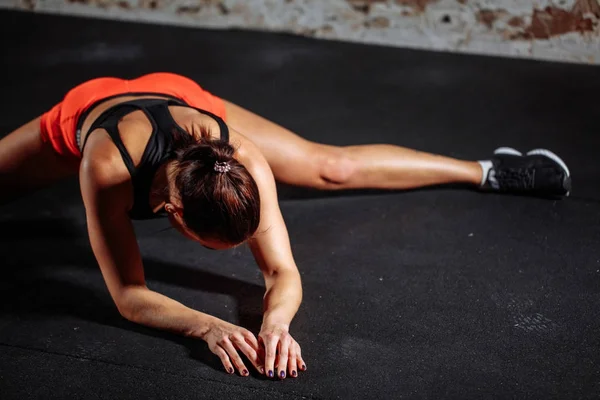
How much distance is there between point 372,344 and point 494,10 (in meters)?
2.60

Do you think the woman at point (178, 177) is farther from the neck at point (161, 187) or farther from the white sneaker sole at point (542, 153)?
the white sneaker sole at point (542, 153)

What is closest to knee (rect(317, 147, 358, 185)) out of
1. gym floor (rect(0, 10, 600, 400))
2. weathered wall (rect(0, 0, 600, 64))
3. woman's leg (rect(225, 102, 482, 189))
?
woman's leg (rect(225, 102, 482, 189))

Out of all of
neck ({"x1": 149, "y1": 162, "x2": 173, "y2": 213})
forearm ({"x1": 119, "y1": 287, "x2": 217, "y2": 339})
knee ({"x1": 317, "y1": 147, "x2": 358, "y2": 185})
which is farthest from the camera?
knee ({"x1": 317, "y1": 147, "x2": 358, "y2": 185})

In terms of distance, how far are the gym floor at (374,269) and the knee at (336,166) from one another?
0.53ft

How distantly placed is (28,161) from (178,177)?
856mm

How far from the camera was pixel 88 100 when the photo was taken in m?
2.30

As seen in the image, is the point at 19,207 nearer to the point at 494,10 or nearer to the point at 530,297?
the point at 530,297

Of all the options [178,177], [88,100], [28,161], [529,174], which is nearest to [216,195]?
[178,177]

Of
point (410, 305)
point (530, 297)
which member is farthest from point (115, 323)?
point (530, 297)

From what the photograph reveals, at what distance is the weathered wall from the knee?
1.83 m

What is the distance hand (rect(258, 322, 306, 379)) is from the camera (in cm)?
191

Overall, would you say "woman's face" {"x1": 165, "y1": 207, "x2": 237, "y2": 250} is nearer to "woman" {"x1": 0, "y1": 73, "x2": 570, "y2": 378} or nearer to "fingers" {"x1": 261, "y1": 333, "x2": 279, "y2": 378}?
"woman" {"x1": 0, "y1": 73, "x2": 570, "y2": 378}

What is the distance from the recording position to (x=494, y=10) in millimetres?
4105

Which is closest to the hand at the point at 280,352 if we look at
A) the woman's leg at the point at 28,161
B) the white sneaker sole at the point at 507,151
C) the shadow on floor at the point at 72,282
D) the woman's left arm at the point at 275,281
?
the woman's left arm at the point at 275,281
